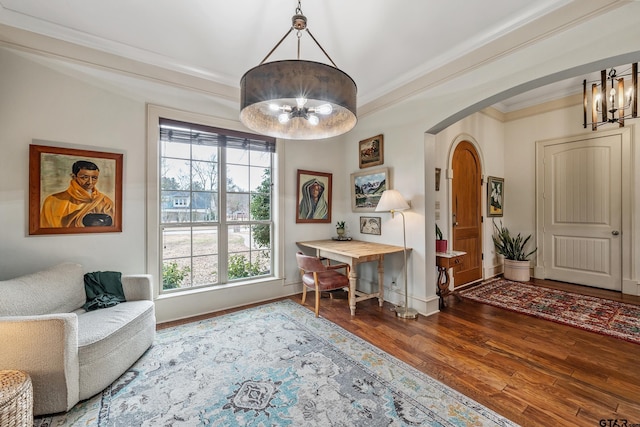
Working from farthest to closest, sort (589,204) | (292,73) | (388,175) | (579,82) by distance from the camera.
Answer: (589,204) < (579,82) < (388,175) < (292,73)

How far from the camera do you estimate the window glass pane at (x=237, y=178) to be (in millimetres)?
3500

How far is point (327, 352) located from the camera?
2.35 metres

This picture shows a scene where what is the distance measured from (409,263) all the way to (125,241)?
3.28 meters

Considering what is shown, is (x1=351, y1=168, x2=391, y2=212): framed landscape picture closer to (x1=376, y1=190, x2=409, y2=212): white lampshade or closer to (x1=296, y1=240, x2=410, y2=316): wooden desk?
(x1=376, y1=190, x2=409, y2=212): white lampshade

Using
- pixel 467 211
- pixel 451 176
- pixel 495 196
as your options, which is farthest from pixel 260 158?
pixel 495 196

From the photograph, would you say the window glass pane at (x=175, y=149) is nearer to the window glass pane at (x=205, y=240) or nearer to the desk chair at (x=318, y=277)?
the window glass pane at (x=205, y=240)

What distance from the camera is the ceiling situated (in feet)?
6.78

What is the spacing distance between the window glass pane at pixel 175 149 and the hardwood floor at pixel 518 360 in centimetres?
195

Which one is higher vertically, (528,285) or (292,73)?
(292,73)

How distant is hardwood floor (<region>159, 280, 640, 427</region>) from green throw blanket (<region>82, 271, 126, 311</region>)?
674 millimetres

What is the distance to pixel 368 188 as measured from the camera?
393 cm

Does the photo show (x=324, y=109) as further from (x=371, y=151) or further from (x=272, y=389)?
(x=371, y=151)

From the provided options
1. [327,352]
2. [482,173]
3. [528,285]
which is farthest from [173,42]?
[528,285]

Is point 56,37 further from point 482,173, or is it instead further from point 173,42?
point 482,173
